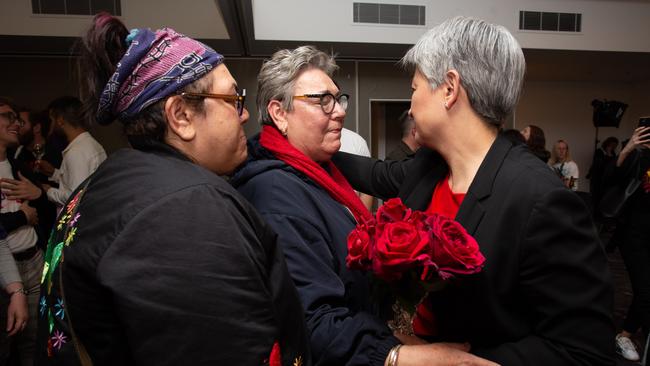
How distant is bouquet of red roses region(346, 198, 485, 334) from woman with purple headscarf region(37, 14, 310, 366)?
0.21 m

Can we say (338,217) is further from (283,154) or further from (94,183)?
(94,183)

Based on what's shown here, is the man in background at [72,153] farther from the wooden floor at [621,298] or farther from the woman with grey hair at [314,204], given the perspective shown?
the wooden floor at [621,298]

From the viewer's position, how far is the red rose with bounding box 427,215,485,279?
868 mm

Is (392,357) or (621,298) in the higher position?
(392,357)

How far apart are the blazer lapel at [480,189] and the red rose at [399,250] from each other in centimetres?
23

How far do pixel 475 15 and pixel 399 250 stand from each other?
5302 mm

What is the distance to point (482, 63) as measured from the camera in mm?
1106

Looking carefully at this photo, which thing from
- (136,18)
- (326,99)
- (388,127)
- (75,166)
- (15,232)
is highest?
(136,18)

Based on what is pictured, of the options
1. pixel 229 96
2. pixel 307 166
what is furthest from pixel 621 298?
pixel 229 96

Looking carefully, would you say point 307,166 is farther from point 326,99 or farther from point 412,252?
point 412,252

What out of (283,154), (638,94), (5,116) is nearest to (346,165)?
(283,154)

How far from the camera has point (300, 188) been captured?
1.26 m

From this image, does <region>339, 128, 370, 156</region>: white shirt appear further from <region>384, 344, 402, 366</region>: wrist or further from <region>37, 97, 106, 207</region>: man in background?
<region>384, 344, 402, 366</region>: wrist

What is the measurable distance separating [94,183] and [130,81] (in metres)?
0.22
